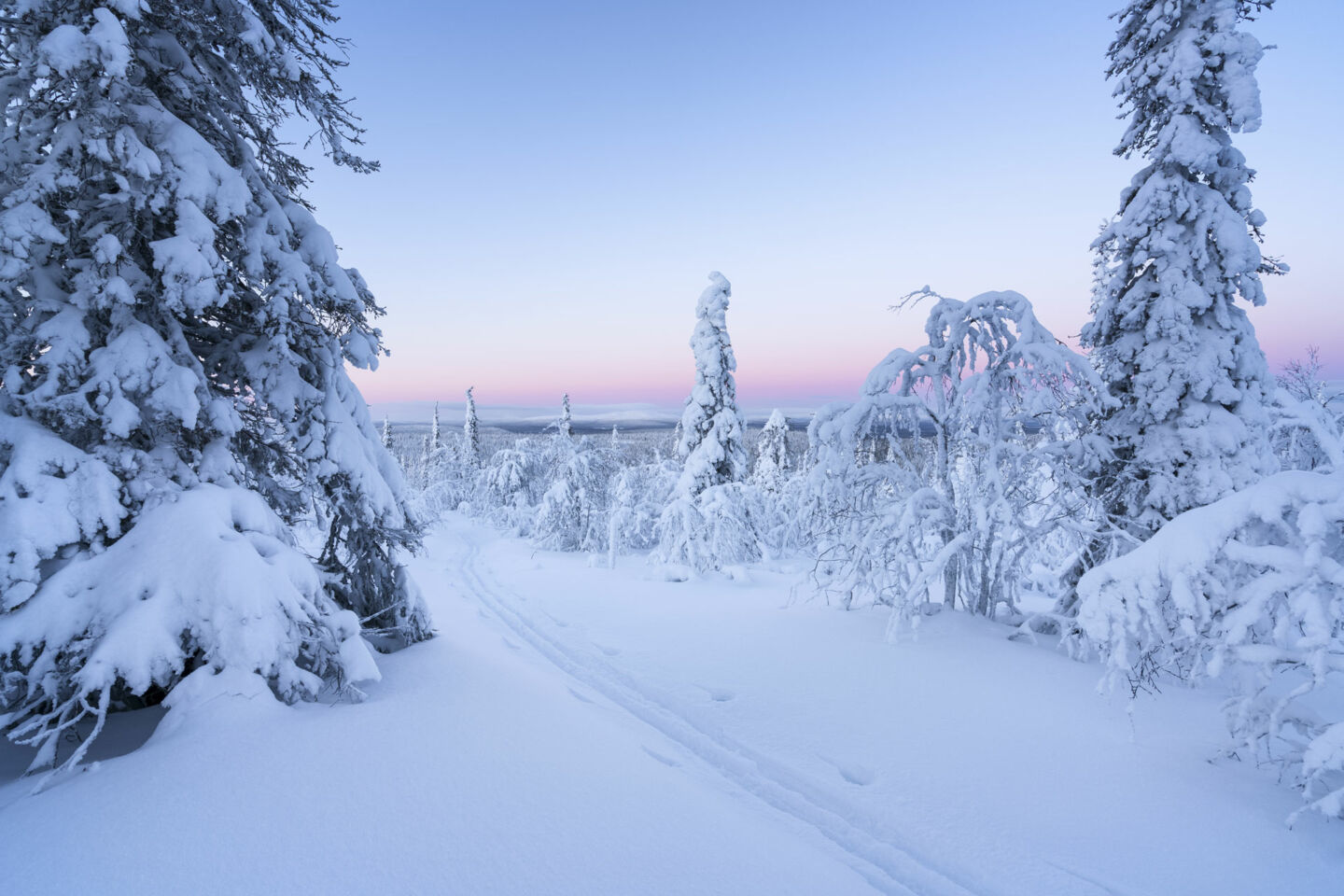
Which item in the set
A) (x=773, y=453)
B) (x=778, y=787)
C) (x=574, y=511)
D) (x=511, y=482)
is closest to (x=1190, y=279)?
(x=778, y=787)

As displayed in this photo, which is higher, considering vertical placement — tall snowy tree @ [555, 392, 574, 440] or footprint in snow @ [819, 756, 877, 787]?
tall snowy tree @ [555, 392, 574, 440]

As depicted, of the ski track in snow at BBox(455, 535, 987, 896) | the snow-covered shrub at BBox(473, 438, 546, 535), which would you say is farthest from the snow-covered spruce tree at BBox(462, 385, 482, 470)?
the ski track in snow at BBox(455, 535, 987, 896)

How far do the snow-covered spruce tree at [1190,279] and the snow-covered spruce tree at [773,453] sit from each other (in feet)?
93.4

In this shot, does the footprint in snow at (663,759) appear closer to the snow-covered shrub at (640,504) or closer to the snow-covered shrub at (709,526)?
the snow-covered shrub at (709,526)

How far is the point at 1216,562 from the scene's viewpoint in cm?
426

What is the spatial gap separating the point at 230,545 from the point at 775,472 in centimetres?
3577

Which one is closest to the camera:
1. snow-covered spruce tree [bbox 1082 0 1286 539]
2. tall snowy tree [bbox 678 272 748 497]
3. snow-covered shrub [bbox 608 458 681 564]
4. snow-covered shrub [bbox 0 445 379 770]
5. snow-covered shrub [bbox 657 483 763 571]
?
snow-covered shrub [bbox 0 445 379 770]

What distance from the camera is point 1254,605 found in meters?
3.83

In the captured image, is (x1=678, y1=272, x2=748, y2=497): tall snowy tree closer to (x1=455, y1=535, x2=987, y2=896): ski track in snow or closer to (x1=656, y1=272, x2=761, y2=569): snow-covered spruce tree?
(x1=656, y1=272, x2=761, y2=569): snow-covered spruce tree

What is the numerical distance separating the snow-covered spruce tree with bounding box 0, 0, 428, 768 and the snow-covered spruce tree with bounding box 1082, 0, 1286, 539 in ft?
36.3

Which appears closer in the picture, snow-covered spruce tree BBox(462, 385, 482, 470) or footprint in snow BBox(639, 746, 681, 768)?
footprint in snow BBox(639, 746, 681, 768)

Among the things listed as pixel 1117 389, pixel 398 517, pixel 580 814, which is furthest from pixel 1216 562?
pixel 398 517

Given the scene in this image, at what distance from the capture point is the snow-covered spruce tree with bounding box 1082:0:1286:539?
840 centimetres

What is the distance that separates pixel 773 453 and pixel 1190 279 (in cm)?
3231
